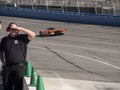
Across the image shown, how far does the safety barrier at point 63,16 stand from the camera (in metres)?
47.4

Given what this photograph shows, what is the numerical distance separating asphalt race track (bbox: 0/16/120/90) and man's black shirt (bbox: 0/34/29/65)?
4.07 metres

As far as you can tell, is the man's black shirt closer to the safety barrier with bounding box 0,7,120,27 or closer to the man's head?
the man's head

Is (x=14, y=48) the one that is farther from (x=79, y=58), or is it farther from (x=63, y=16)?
(x=63, y=16)

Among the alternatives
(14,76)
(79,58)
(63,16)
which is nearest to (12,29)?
(14,76)

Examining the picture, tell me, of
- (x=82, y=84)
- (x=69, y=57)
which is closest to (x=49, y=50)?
(x=69, y=57)

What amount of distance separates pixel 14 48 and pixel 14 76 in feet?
1.94

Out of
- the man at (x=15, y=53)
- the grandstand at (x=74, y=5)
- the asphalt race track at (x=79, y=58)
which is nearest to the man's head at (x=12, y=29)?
the man at (x=15, y=53)

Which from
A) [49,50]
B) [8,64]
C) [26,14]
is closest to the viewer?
[8,64]

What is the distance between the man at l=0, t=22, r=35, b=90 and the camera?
28.7 feet

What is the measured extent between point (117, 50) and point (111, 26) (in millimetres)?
19028

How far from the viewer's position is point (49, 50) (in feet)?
87.6

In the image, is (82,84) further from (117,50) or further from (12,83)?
(117,50)

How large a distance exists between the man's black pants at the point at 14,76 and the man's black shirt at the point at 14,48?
110mm

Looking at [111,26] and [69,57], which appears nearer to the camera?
[69,57]
